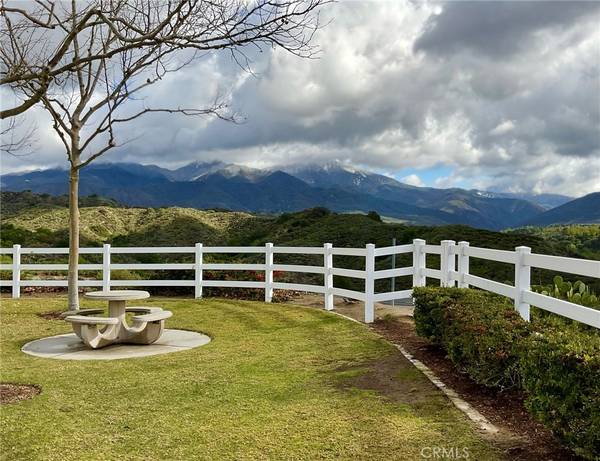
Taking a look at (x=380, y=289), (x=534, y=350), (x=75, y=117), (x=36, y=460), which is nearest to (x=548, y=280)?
(x=380, y=289)

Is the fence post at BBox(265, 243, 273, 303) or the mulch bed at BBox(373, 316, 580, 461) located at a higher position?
the fence post at BBox(265, 243, 273, 303)

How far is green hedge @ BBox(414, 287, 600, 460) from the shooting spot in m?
3.73

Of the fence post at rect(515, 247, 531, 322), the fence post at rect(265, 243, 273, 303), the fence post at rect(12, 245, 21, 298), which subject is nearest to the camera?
the fence post at rect(515, 247, 531, 322)

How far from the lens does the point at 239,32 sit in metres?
5.72

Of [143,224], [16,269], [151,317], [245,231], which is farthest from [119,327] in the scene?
[143,224]

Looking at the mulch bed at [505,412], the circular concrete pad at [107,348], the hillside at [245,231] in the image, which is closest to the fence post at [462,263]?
the mulch bed at [505,412]

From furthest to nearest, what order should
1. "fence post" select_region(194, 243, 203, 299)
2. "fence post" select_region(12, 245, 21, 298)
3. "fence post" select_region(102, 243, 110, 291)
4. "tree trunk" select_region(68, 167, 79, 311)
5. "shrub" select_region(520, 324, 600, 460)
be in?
"fence post" select_region(12, 245, 21, 298)
"fence post" select_region(102, 243, 110, 291)
"fence post" select_region(194, 243, 203, 299)
"tree trunk" select_region(68, 167, 79, 311)
"shrub" select_region(520, 324, 600, 460)

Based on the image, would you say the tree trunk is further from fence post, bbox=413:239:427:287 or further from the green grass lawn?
fence post, bbox=413:239:427:287

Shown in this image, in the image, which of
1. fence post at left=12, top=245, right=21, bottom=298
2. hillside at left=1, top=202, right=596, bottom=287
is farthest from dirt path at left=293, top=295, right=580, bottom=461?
hillside at left=1, top=202, right=596, bottom=287

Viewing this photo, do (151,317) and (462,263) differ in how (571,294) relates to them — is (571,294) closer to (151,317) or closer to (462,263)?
(462,263)

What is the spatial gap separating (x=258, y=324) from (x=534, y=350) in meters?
6.79

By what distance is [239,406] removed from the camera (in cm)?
543

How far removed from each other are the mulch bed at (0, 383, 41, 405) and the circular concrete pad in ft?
5.05

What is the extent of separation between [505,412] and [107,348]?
606 centimetres
